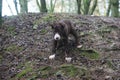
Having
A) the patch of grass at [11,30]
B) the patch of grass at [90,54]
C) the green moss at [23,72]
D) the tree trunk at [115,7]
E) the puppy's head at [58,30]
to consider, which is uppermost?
the tree trunk at [115,7]

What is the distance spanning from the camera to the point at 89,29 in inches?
384

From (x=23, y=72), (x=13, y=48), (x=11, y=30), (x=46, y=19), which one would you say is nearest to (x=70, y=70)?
(x=23, y=72)

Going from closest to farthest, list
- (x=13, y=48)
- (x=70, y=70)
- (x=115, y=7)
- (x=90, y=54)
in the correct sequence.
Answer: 1. (x=70, y=70)
2. (x=90, y=54)
3. (x=13, y=48)
4. (x=115, y=7)

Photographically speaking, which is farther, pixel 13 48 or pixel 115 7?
pixel 115 7

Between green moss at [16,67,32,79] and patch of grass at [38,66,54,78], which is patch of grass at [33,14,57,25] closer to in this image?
green moss at [16,67,32,79]

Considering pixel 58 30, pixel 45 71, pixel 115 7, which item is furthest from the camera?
pixel 115 7

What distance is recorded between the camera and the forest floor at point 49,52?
22.5 ft

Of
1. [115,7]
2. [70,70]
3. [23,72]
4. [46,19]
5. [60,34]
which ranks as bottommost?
[23,72]

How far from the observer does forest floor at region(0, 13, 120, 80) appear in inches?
270

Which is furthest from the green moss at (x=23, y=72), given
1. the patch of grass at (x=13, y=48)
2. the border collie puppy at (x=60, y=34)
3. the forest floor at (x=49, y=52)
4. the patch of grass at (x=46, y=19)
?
the patch of grass at (x=46, y=19)

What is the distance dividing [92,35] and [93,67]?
7.63 ft

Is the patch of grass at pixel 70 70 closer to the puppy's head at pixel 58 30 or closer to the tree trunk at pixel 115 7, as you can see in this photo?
the puppy's head at pixel 58 30

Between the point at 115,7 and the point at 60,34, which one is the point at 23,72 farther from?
the point at 115,7

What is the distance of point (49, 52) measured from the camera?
8.05 m
